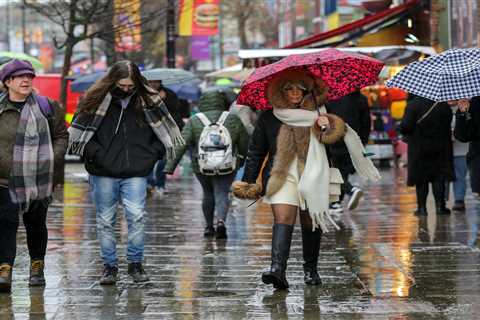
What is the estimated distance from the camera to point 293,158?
883cm

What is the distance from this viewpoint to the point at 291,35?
2768 inches

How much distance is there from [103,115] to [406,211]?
7171mm

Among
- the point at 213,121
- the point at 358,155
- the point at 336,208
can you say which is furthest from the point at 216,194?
the point at 358,155

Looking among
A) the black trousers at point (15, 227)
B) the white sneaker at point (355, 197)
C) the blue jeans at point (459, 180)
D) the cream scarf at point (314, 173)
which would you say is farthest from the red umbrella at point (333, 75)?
the blue jeans at point (459, 180)

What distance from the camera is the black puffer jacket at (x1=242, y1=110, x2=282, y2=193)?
8.91 meters

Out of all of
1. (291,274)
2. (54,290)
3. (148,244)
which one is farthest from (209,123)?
(54,290)

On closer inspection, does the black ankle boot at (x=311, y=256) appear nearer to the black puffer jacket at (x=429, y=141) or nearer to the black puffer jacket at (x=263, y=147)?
the black puffer jacket at (x=263, y=147)

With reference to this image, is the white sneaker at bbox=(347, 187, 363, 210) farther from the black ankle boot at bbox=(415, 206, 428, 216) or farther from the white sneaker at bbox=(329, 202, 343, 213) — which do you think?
the black ankle boot at bbox=(415, 206, 428, 216)

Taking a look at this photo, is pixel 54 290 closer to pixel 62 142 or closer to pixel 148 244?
pixel 62 142

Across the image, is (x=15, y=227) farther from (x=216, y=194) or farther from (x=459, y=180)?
(x=459, y=180)

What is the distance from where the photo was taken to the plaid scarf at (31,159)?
875cm

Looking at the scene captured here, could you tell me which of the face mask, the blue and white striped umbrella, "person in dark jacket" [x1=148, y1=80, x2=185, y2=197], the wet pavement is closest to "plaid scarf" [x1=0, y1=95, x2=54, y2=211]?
the face mask

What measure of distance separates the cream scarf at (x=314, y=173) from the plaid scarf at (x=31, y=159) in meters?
1.75

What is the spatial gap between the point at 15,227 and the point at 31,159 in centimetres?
57
